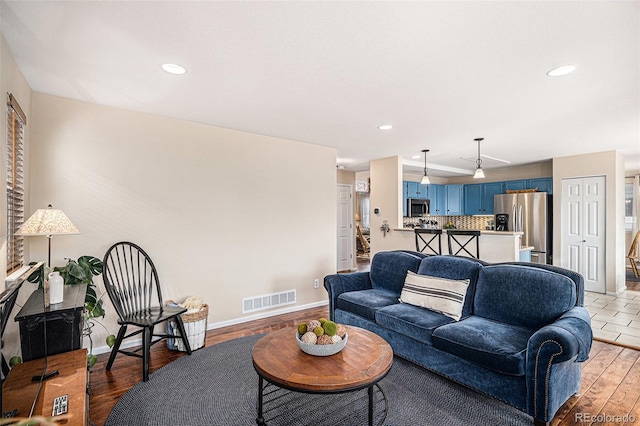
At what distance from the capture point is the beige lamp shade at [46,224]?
7.50ft

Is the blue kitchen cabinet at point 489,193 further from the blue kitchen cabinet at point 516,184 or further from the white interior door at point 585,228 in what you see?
the white interior door at point 585,228

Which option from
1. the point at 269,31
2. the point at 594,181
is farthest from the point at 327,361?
the point at 594,181

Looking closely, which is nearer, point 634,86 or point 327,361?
point 327,361

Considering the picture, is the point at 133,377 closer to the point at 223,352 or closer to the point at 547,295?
the point at 223,352

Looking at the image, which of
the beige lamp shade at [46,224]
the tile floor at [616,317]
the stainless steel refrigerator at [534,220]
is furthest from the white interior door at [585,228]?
the beige lamp shade at [46,224]

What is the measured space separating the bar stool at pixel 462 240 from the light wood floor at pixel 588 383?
1.75m

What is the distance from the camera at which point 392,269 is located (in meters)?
3.75

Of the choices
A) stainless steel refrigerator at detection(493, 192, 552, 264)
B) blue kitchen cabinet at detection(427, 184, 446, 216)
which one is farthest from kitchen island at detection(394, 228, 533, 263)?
blue kitchen cabinet at detection(427, 184, 446, 216)

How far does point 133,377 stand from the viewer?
2750mm

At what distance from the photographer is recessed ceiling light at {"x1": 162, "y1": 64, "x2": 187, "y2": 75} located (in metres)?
2.36

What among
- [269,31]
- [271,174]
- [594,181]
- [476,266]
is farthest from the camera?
[594,181]

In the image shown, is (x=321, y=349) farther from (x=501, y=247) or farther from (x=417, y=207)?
(x=417, y=207)

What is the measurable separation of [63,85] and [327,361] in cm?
310

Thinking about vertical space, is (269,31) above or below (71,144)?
above
